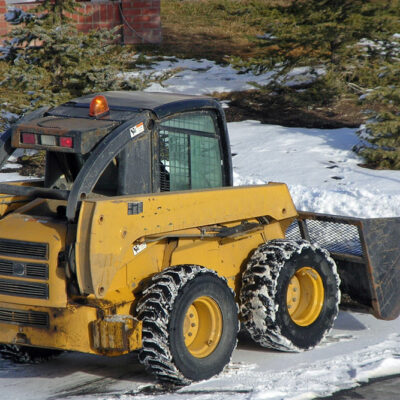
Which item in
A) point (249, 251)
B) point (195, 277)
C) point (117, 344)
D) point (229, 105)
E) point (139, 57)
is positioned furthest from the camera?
point (139, 57)

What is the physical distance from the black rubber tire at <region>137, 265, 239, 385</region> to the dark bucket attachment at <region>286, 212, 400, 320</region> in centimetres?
180

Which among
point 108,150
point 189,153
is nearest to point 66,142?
point 108,150

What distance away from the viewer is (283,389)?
5.55m

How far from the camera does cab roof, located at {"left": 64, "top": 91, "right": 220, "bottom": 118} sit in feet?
19.8

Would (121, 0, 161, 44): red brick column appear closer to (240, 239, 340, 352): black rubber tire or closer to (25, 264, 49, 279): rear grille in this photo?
(240, 239, 340, 352): black rubber tire

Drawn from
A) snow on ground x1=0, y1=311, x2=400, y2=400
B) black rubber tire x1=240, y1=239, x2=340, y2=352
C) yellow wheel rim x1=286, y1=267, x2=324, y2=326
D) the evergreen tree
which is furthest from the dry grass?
snow on ground x1=0, y1=311, x2=400, y2=400

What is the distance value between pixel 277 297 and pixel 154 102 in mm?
1981

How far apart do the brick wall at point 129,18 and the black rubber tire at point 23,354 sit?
55.9 feet

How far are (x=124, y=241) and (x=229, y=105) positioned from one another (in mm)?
12236

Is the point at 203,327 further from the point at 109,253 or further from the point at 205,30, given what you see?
the point at 205,30

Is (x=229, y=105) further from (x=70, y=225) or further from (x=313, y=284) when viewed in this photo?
(x=70, y=225)

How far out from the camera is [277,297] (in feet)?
21.1

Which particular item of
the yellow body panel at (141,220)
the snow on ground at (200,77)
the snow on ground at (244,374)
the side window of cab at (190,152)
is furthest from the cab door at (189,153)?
the snow on ground at (200,77)

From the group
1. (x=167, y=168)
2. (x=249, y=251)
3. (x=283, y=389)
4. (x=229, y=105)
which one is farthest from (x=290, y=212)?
(x=229, y=105)
